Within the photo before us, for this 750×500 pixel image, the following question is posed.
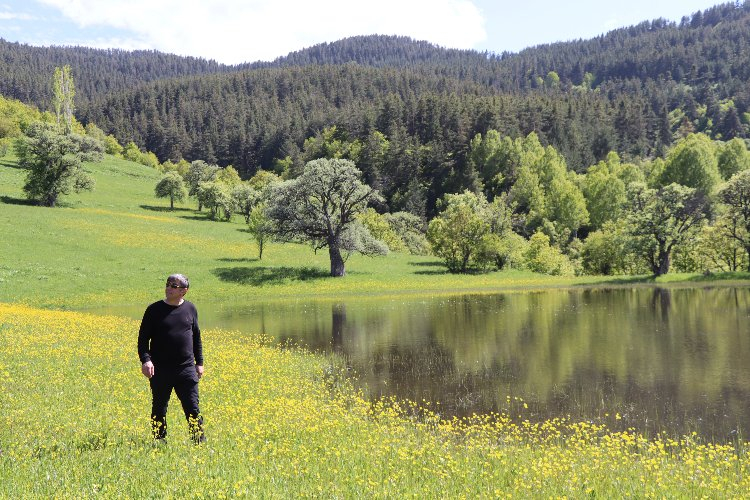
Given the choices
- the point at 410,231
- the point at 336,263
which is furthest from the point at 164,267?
the point at 410,231

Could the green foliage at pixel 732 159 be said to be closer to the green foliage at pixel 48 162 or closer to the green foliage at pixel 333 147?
the green foliage at pixel 333 147

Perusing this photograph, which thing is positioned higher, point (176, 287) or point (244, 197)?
point (244, 197)

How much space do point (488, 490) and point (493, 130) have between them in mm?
126712

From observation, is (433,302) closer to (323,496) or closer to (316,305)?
(316,305)

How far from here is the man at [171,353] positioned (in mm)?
10391

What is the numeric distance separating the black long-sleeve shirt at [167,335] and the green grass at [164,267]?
3874 cm

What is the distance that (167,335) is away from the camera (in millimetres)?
10430

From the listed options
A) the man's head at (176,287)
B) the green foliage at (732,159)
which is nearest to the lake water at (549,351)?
the man's head at (176,287)

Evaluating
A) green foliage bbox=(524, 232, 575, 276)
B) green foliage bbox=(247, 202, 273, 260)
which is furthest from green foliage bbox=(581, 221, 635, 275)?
green foliage bbox=(247, 202, 273, 260)

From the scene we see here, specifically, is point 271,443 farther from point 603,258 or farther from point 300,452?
point 603,258

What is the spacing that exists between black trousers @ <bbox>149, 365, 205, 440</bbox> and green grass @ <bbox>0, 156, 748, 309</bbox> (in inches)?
1516

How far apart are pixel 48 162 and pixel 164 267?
38.5 metres

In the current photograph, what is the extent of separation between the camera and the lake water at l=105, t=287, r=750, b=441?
15.8 metres

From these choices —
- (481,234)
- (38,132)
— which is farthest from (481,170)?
(38,132)
